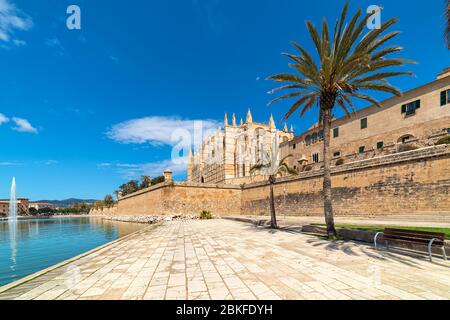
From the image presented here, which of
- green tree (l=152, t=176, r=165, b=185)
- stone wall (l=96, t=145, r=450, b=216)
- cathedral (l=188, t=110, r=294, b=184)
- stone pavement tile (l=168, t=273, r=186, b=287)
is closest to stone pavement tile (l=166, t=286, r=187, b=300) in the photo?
stone pavement tile (l=168, t=273, r=186, b=287)

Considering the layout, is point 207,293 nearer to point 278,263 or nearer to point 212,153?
point 278,263

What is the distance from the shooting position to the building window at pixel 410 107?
23.0 meters

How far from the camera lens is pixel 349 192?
20016mm

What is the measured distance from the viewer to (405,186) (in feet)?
52.7

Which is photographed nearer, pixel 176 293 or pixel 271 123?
pixel 176 293

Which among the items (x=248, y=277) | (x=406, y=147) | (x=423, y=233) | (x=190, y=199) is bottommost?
(x=190, y=199)

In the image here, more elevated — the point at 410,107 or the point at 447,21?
Result: the point at 410,107

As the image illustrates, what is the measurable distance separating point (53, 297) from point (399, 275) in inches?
252

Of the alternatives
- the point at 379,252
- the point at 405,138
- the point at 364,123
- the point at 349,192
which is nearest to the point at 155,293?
the point at 379,252

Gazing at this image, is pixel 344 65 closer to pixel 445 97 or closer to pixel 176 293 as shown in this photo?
pixel 176 293

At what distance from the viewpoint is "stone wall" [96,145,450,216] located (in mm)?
14695

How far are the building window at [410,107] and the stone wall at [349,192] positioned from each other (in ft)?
31.7

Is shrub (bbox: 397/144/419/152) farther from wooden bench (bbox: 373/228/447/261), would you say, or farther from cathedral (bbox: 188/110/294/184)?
cathedral (bbox: 188/110/294/184)

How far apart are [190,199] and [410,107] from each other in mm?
26560
